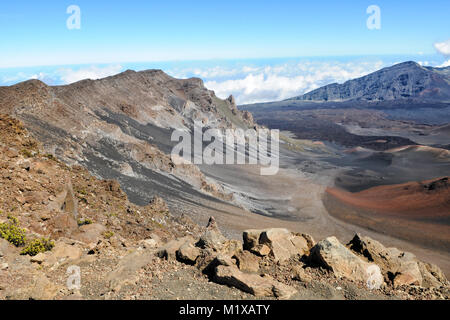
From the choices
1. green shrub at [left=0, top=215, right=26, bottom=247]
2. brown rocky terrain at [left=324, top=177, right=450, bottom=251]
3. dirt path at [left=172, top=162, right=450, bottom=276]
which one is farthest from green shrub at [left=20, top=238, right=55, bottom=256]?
brown rocky terrain at [left=324, top=177, right=450, bottom=251]

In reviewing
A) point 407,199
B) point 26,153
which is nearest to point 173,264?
point 26,153

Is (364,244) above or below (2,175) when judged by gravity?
below

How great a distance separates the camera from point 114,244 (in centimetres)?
1274

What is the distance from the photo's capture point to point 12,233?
1080 centimetres

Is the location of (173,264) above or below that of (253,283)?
below

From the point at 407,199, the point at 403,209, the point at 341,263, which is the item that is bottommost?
the point at 403,209

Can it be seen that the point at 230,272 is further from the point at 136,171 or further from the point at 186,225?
the point at 136,171

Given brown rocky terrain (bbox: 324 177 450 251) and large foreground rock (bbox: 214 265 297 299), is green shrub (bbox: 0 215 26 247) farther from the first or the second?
brown rocky terrain (bbox: 324 177 450 251)

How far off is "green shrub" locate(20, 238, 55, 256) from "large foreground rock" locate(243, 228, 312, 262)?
730 centimetres

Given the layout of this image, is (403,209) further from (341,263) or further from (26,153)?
(26,153)

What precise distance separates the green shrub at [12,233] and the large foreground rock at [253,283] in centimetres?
723

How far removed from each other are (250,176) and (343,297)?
168ft

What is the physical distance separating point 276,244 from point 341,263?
7.58 ft
